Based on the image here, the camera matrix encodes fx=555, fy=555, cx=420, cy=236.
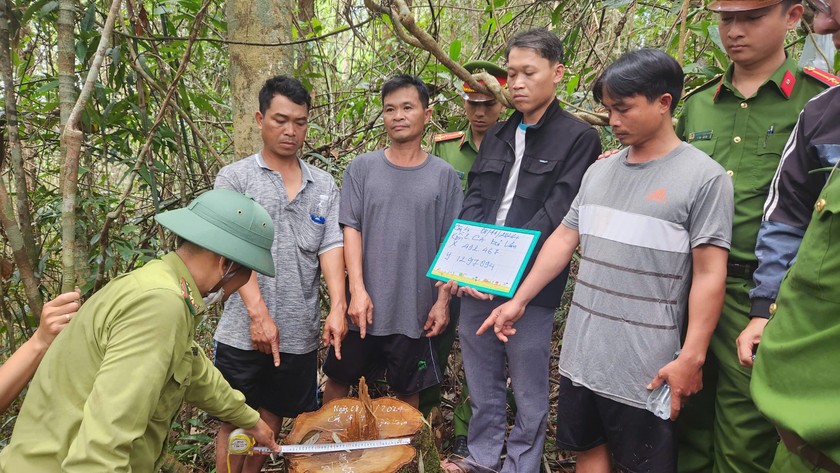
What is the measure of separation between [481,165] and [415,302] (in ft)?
2.59

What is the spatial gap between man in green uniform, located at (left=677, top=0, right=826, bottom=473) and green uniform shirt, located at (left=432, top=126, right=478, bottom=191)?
1583mm

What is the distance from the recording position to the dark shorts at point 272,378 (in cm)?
268

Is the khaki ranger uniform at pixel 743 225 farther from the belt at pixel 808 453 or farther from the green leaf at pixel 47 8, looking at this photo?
the green leaf at pixel 47 8

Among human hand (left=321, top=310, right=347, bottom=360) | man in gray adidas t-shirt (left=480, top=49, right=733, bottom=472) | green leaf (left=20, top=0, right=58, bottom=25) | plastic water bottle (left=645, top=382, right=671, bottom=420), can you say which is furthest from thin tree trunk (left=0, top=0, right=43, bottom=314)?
plastic water bottle (left=645, top=382, right=671, bottom=420)

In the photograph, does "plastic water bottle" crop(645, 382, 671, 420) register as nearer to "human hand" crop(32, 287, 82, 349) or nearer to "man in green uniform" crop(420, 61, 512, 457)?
"man in green uniform" crop(420, 61, 512, 457)

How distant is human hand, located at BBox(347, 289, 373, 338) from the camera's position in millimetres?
2837

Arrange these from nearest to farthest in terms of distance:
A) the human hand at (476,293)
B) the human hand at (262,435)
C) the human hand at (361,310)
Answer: the human hand at (262,435) < the human hand at (476,293) < the human hand at (361,310)

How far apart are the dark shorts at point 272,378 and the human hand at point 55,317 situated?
872mm

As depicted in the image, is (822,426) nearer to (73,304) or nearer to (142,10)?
(73,304)

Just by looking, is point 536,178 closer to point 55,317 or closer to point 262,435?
point 262,435

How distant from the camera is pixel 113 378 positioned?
152 cm

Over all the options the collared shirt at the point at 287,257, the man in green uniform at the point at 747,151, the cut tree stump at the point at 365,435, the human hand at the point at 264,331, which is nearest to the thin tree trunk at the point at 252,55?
the collared shirt at the point at 287,257

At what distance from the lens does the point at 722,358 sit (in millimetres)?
2057

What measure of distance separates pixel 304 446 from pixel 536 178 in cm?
157
